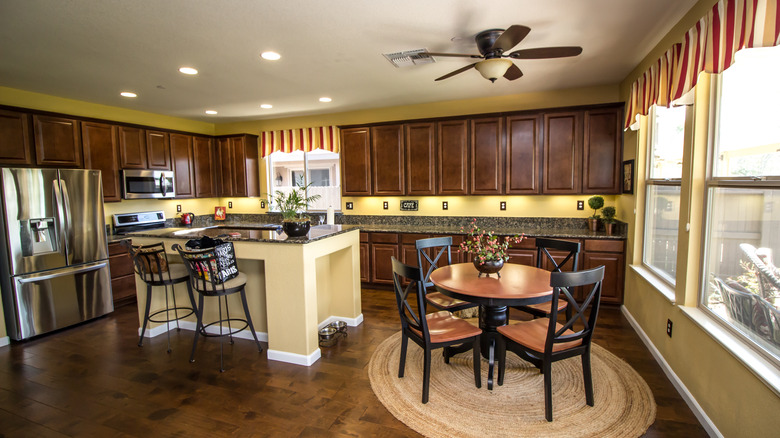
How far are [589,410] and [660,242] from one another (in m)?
1.81

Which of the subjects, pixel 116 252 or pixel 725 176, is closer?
pixel 725 176

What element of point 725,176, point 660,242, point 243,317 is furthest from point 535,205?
point 243,317

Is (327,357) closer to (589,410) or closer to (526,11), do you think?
(589,410)

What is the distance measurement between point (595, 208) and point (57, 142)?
6.38 m

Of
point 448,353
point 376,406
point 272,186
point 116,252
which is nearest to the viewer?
point 376,406

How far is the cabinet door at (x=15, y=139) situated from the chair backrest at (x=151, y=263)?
200 centimetres

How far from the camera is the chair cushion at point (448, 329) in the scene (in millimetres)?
2445

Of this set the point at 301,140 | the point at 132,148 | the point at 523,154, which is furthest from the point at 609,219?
the point at 132,148

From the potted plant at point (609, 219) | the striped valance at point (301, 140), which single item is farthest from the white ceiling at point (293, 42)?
the potted plant at point (609, 219)

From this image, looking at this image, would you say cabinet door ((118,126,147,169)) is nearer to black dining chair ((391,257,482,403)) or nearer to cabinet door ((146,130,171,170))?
cabinet door ((146,130,171,170))

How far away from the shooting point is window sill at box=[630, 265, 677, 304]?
275 cm

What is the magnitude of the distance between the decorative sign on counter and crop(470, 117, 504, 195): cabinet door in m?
1.00

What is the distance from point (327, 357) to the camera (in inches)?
122

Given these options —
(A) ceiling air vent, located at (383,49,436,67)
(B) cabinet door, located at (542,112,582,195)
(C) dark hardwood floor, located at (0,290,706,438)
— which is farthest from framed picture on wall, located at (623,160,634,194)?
(A) ceiling air vent, located at (383,49,436,67)
